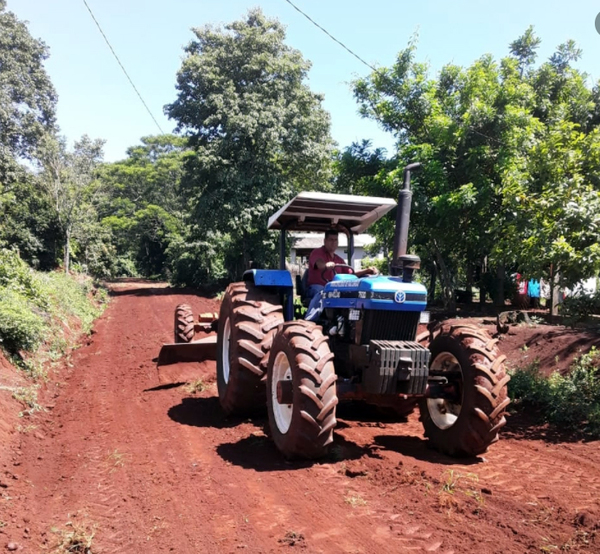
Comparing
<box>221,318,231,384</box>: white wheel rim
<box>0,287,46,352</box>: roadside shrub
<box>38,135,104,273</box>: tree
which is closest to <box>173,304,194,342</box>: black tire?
Result: <box>0,287,46,352</box>: roadside shrub

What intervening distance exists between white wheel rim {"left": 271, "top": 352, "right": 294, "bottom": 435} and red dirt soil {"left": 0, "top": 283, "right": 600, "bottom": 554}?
0.32 m

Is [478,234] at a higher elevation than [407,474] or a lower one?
higher

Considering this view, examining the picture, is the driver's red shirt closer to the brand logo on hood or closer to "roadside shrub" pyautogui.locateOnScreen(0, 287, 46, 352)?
the brand logo on hood

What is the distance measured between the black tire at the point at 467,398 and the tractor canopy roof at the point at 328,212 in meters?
1.75

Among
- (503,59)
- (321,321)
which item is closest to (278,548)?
(321,321)

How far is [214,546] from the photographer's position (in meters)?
3.43

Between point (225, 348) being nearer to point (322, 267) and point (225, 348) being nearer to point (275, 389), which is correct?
point (322, 267)

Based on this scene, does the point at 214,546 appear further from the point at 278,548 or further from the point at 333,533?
the point at 333,533

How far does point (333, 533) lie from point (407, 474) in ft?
3.78

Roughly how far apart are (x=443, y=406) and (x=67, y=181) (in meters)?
22.9

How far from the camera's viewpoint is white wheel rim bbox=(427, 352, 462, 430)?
5391 millimetres

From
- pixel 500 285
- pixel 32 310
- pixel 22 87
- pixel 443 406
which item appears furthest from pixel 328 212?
pixel 22 87

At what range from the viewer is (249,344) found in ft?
19.6

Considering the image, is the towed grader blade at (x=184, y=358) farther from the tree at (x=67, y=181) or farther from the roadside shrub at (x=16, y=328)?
the tree at (x=67, y=181)
